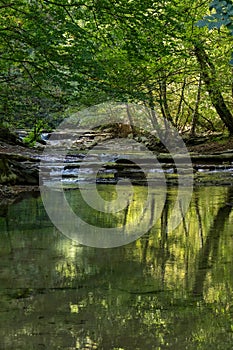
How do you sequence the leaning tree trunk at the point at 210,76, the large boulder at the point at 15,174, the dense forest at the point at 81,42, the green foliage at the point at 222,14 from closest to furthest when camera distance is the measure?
1. the green foliage at the point at 222,14
2. the dense forest at the point at 81,42
3. the large boulder at the point at 15,174
4. the leaning tree trunk at the point at 210,76

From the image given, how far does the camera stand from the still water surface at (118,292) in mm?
2379

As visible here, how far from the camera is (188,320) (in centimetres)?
261

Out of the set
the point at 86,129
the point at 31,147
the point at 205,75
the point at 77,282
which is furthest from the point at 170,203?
the point at 86,129

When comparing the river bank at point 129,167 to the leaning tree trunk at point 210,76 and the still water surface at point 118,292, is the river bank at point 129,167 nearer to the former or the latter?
the leaning tree trunk at point 210,76

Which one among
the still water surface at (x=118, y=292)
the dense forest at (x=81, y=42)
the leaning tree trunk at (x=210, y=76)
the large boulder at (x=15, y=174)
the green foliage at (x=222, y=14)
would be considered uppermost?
the leaning tree trunk at (x=210, y=76)

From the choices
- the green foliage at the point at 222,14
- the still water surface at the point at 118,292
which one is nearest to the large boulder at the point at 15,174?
the still water surface at the point at 118,292

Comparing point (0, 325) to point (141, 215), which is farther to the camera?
point (141, 215)

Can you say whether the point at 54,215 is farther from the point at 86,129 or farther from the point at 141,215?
the point at 86,129

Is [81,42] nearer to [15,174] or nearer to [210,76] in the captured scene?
[15,174]

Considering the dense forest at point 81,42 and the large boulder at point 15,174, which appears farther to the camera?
the large boulder at point 15,174

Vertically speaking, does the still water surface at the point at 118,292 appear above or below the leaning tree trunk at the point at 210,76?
below

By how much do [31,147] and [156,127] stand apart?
6376mm

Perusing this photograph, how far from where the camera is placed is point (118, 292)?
311 cm

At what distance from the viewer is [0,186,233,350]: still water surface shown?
2379 millimetres
